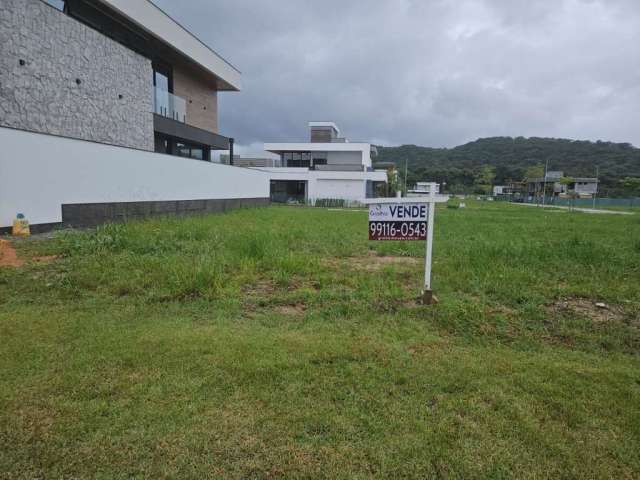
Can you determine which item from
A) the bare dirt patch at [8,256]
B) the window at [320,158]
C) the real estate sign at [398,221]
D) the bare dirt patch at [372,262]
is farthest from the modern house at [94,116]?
the window at [320,158]

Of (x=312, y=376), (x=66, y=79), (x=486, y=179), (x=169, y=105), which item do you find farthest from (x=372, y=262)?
(x=486, y=179)

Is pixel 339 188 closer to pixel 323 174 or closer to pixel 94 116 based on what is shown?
pixel 323 174

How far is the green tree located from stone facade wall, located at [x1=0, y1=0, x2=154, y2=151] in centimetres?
7227

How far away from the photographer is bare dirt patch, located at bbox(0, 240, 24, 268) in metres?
5.54

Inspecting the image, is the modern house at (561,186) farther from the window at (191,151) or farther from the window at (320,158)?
the window at (191,151)

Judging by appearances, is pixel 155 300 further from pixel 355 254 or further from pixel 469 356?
pixel 355 254

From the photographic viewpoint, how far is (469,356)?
2965mm

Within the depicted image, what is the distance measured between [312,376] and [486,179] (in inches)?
3165

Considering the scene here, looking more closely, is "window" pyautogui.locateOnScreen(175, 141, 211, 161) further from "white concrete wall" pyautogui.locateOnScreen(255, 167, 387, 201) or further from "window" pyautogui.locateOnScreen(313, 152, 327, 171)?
"window" pyautogui.locateOnScreen(313, 152, 327, 171)

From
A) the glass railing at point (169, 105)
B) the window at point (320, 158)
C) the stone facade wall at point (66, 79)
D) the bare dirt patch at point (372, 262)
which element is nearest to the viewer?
the bare dirt patch at point (372, 262)

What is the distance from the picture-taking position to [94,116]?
40.0ft

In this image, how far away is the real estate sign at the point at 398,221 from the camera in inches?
164

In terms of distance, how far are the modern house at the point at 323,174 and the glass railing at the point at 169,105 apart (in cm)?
1464

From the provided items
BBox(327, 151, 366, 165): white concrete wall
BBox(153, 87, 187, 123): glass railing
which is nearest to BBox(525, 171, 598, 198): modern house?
BBox(327, 151, 366, 165): white concrete wall
